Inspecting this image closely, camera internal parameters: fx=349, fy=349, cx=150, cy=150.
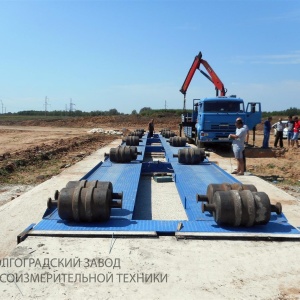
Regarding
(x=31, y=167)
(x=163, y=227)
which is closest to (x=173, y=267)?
(x=163, y=227)

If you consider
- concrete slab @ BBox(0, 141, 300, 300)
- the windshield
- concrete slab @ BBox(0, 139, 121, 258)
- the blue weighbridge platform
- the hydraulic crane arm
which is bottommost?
concrete slab @ BBox(0, 139, 121, 258)

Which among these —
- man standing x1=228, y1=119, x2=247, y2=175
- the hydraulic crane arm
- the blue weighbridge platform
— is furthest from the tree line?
the blue weighbridge platform

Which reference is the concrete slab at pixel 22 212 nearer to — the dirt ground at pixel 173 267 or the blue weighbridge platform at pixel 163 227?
the dirt ground at pixel 173 267

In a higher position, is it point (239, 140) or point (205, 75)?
point (205, 75)

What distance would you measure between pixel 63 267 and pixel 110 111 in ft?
259

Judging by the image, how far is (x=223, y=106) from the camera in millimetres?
15555

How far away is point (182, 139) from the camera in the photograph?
1505 cm

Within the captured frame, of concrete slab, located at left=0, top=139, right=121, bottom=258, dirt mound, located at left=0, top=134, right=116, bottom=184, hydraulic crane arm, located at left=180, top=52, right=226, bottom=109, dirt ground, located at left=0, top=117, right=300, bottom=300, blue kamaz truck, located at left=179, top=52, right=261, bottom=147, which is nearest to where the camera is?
dirt ground, located at left=0, top=117, right=300, bottom=300

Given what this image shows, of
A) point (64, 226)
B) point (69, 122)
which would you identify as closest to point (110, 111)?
point (69, 122)

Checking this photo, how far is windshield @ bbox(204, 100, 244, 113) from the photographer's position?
15477 mm

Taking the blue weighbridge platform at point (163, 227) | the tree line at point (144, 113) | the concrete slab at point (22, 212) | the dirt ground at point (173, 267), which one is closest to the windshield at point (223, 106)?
the concrete slab at point (22, 212)

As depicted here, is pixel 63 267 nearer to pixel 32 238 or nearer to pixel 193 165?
pixel 32 238

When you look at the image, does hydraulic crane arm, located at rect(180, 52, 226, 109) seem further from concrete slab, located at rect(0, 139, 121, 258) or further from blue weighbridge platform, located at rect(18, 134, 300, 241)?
blue weighbridge platform, located at rect(18, 134, 300, 241)

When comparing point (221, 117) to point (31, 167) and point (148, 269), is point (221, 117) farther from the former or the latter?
point (148, 269)
